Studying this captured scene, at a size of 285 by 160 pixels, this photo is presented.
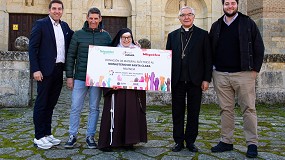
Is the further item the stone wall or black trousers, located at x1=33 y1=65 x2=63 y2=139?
the stone wall

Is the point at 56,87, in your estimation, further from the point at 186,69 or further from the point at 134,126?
the point at 186,69

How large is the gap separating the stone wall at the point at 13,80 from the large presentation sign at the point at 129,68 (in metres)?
4.94

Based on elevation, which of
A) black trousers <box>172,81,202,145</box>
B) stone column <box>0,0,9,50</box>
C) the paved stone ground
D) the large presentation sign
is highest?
stone column <box>0,0,9,50</box>

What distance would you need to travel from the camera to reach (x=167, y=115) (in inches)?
326

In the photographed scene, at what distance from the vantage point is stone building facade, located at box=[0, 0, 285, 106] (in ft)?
52.6

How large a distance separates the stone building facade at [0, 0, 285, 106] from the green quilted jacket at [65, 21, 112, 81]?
37.3ft

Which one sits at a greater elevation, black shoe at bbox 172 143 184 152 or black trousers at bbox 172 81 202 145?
black trousers at bbox 172 81 202 145

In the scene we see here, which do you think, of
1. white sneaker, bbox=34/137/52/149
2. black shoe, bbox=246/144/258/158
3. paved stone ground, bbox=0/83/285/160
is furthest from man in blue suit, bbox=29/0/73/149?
black shoe, bbox=246/144/258/158

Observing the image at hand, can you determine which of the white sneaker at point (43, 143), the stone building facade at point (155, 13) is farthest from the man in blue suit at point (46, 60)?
the stone building facade at point (155, 13)

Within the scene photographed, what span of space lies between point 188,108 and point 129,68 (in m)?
1.11

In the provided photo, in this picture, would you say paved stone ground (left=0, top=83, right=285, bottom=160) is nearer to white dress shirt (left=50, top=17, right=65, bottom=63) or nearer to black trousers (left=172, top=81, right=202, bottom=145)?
black trousers (left=172, top=81, right=202, bottom=145)

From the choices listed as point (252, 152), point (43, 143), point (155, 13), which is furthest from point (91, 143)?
point (155, 13)

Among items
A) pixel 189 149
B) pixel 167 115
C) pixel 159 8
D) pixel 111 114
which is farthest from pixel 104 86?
pixel 159 8

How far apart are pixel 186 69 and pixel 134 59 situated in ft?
2.68
